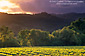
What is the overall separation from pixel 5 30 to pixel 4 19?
52856 mm

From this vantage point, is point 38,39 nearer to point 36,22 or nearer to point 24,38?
point 24,38

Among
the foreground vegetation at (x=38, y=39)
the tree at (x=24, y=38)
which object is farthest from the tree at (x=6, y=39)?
the tree at (x=24, y=38)

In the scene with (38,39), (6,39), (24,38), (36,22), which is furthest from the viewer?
(36,22)

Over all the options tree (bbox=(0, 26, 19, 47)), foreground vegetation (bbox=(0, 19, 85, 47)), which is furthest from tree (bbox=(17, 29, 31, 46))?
tree (bbox=(0, 26, 19, 47))

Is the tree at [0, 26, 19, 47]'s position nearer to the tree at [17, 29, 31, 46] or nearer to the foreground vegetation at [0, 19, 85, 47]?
the foreground vegetation at [0, 19, 85, 47]

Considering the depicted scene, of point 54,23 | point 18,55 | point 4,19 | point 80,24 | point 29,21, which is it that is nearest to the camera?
point 18,55

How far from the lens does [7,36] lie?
5844 cm

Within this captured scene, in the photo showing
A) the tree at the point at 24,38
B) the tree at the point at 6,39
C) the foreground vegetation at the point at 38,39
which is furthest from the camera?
the tree at the point at 24,38

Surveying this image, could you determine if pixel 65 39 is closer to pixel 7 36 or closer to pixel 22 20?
pixel 7 36

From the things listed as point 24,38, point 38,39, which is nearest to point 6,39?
point 24,38

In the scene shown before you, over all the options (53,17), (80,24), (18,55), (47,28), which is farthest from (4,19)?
(18,55)

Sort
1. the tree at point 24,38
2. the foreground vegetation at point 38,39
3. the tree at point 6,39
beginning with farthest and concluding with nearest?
the tree at point 24,38 → the foreground vegetation at point 38,39 → the tree at point 6,39

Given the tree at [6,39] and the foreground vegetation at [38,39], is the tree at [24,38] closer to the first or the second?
the foreground vegetation at [38,39]

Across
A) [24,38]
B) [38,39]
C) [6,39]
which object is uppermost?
[24,38]
